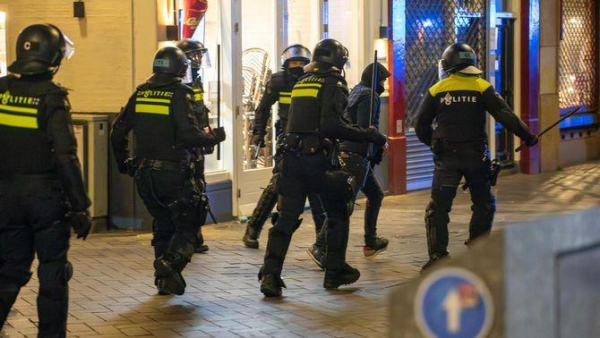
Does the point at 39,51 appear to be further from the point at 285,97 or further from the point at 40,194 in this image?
the point at 285,97

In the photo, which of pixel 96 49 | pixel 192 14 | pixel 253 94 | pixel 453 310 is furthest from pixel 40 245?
pixel 253 94

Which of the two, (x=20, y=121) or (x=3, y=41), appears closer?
(x=20, y=121)

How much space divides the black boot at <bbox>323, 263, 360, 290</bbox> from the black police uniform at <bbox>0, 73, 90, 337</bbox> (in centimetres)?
287

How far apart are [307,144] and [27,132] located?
2.59 meters

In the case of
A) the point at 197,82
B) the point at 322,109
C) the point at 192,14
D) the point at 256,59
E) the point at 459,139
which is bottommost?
the point at 459,139

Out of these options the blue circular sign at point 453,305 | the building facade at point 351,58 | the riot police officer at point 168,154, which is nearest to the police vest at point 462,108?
the riot police officer at point 168,154

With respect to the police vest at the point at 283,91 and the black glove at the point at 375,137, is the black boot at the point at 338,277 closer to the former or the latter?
the black glove at the point at 375,137

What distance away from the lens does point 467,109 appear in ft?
29.9

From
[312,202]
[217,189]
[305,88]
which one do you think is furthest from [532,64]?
[305,88]

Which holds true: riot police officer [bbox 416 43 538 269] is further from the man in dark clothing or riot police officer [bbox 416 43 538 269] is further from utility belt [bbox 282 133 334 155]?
utility belt [bbox 282 133 334 155]

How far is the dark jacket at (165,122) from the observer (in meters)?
8.03

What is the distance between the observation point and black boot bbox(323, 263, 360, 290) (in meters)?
8.62

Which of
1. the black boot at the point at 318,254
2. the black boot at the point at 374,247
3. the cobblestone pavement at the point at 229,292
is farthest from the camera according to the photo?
the black boot at the point at 374,247

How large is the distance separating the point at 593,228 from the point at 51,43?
4303 millimetres
